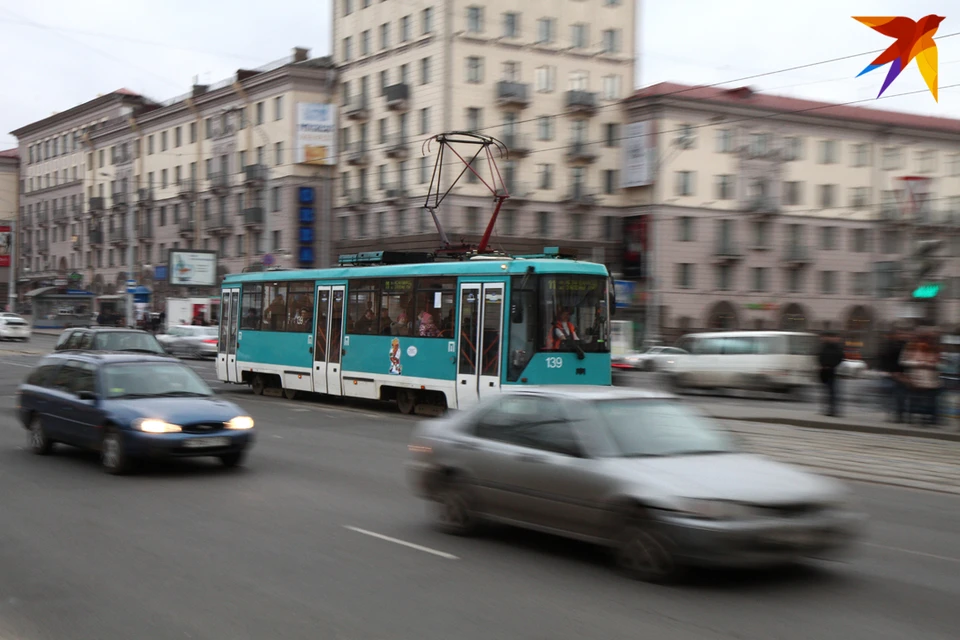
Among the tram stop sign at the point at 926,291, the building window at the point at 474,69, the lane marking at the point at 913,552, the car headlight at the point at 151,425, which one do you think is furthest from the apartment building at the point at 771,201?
A: the lane marking at the point at 913,552

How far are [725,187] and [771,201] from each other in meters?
3.10

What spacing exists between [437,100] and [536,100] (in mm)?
5760

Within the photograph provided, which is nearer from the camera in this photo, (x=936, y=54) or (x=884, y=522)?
(x=884, y=522)

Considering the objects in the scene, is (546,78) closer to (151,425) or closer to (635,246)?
(635,246)

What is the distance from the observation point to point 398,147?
58375mm

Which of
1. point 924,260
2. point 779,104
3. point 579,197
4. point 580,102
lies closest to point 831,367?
point 924,260

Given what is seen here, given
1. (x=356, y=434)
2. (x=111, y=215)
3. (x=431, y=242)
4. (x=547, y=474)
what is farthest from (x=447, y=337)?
(x=111, y=215)

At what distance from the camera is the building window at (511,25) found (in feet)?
189

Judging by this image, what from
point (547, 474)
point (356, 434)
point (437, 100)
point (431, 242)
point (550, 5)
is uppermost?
point (550, 5)

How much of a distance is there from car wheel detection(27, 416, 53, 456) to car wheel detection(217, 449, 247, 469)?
8.39 ft

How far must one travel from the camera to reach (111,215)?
290 ft

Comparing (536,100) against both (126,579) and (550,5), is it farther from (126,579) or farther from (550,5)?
(126,579)

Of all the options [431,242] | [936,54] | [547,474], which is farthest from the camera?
[431,242]

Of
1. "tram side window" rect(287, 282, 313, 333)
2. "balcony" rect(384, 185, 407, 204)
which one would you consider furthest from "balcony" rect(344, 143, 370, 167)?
"tram side window" rect(287, 282, 313, 333)
